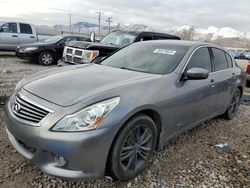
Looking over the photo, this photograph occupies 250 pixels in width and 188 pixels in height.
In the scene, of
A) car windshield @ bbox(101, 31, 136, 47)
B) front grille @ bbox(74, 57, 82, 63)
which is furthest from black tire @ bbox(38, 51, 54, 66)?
front grille @ bbox(74, 57, 82, 63)

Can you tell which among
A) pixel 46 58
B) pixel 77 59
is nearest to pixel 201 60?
pixel 77 59

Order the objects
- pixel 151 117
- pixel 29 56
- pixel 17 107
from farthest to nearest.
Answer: pixel 29 56 < pixel 151 117 < pixel 17 107

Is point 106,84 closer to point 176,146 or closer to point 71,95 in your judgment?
point 71,95

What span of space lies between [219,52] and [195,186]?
2707 millimetres

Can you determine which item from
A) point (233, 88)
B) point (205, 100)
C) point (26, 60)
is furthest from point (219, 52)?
point (26, 60)

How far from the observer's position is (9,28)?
13.4 metres

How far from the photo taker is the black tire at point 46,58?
37.9ft

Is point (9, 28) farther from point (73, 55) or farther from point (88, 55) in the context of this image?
point (88, 55)

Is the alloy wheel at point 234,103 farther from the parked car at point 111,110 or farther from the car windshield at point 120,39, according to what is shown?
the car windshield at point 120,39

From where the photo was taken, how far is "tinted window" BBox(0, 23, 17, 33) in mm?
13185

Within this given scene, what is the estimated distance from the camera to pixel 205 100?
4.00 m

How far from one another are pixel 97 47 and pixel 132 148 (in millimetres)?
4907

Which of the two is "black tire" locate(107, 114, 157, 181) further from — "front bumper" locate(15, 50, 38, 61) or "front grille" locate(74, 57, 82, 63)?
"front bumper" locate(15, 50, 38, 61)

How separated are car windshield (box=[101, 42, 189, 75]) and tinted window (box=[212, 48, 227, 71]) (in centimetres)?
Answer: 90
